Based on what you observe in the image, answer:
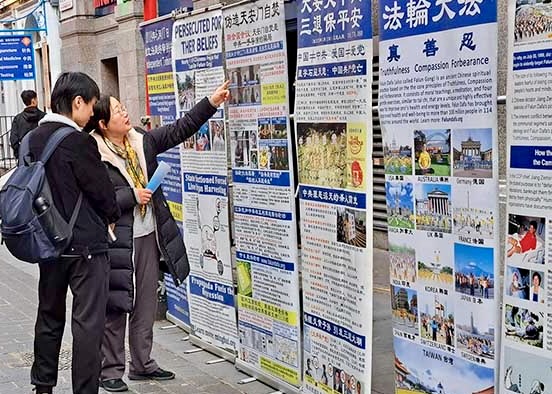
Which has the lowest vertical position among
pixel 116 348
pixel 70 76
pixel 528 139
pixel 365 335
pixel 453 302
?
pixel 116 348

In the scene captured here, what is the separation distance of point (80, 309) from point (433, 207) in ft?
7.26

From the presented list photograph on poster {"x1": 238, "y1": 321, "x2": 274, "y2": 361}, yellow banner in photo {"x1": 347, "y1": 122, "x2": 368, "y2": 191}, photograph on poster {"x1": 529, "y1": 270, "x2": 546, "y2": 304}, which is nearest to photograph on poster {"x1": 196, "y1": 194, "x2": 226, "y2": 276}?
photograph on poster {"x1": 238, "y1": 321, "x2": 274, "y2": 361}

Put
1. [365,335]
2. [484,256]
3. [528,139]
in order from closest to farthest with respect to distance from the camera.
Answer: [528,139], [484,256], [365,335]

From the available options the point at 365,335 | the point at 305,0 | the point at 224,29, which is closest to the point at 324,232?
the point at 365,335

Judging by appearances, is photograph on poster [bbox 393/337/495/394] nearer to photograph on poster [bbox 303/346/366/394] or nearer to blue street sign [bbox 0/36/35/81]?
photograph on poster [bbox 303/346/366/394]

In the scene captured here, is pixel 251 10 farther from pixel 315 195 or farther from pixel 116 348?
pixel 116 348

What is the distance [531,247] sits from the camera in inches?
127

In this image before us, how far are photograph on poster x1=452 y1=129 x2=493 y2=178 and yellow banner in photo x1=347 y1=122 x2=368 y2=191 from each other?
26.4 inches

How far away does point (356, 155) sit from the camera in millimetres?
4152

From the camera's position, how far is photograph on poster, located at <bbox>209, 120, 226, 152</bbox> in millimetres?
5636

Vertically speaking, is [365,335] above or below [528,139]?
below

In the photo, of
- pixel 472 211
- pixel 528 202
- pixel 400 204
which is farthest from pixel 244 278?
pixel 528 202

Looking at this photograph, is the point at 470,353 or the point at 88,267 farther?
the point at 88,267

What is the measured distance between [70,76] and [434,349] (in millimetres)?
2590
